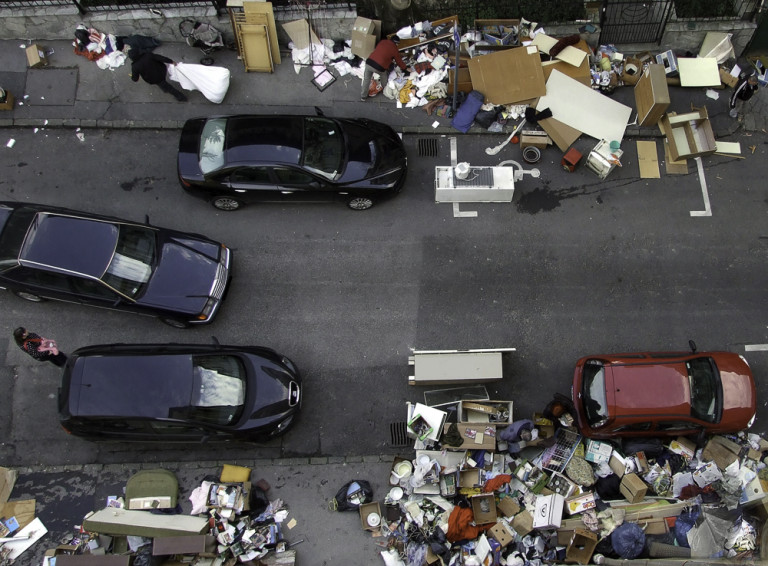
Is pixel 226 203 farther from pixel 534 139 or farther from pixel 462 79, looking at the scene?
pixel 534 139

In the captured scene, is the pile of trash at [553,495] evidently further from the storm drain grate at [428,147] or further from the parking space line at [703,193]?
the storm drain grate at [428,147]

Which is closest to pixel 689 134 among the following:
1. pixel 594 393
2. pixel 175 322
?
pixel 594 393

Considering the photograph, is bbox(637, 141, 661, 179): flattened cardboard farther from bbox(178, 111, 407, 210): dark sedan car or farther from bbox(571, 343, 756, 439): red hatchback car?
bbox(178, 111, 407, 210): dark sedan car

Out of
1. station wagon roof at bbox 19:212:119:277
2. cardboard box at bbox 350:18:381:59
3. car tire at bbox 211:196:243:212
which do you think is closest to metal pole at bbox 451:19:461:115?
cardboard box at bbox 350:18:381:59

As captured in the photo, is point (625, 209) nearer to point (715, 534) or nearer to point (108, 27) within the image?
point (715, 534)

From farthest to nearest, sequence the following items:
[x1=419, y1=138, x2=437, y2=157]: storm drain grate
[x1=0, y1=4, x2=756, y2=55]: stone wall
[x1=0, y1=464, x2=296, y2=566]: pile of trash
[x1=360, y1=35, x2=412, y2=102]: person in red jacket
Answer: [x1=0, y1=4, x2=756, y2=55]: stone wall, [x1=419, y1=138, x2=437, y2=157]: storm drain grate, [x1=360, y1=35, x2=412, y2=102]: person in red jacket, [x1=0, y1=464, x2=296, y2=566]: pile of trash

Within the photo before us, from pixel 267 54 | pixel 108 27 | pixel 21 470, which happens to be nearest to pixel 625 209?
pixel 267 54
